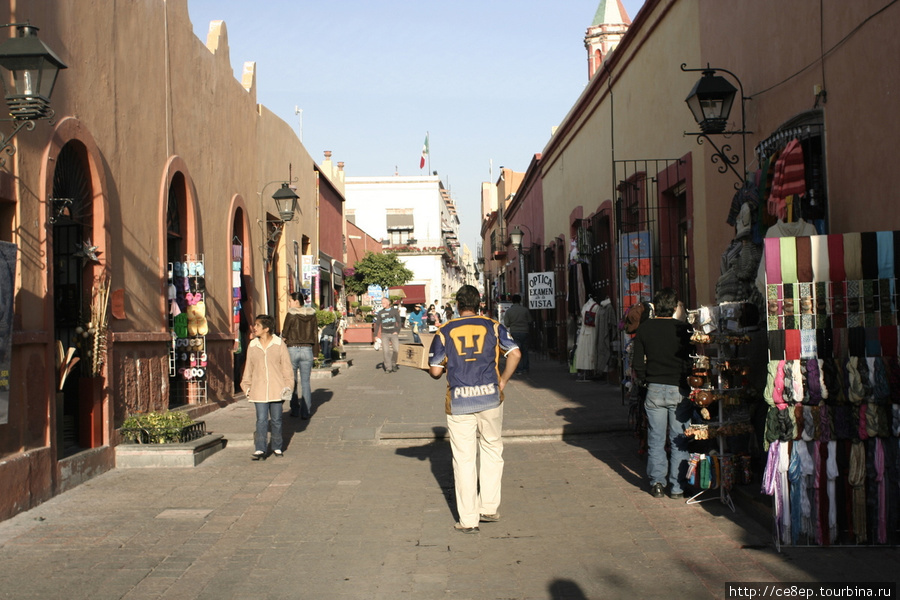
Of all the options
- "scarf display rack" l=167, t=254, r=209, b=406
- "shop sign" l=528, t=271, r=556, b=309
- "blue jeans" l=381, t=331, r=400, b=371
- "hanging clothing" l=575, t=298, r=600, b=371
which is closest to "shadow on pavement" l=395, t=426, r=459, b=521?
"scarf display rack" l=167, t=254, r=209, b=406

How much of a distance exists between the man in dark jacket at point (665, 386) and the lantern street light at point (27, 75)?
198 inches

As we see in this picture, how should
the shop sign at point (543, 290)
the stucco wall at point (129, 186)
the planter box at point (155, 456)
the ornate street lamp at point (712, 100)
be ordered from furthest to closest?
the shop sign at point (543, 290) < the planter box at point (155, 456) < the ornate street lamp at point (712, 100) < the stucco wall at point (129, 186)

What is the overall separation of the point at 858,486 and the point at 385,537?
318 centimetres

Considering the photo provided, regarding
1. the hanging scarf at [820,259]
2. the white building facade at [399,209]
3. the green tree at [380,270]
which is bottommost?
the hanging scarf at [820,259]

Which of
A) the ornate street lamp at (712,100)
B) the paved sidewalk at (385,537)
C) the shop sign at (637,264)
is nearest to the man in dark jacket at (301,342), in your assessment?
the paved sidewalk at (385,537)

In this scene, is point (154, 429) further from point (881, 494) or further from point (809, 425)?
point (881, 494)

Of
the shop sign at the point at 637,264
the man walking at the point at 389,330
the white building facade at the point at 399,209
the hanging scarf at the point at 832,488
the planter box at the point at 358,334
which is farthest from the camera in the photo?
the white building facade at the point at 399,209

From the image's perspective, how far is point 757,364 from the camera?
7.75 m

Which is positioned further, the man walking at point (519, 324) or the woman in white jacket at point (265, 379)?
the man walking at point (519, 324)

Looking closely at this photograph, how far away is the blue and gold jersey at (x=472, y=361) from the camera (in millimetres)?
6949

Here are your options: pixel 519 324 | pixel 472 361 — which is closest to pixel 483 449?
pixel 472 361

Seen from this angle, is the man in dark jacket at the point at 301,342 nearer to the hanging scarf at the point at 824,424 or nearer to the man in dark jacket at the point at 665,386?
the man in dark jacket at the point at 665,386

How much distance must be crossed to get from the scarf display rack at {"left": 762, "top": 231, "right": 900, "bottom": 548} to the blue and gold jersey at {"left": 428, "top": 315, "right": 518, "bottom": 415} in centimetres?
204

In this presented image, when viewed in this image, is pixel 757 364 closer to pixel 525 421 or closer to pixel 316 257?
pixel 525 421
